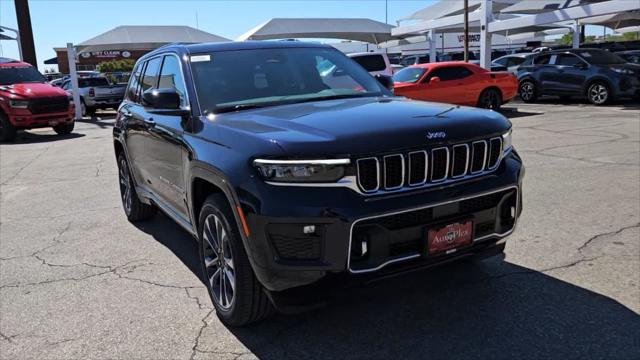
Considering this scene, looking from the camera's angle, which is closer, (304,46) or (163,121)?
(163,121)

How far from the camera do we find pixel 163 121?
14.5ft

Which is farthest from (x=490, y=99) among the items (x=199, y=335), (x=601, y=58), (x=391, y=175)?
(x=199, y=335)

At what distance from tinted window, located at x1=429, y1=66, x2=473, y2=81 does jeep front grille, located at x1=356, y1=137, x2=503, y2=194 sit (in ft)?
41.8

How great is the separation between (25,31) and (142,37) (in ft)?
57.3

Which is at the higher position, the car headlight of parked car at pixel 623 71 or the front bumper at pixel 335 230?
the car headlight of parked car at pixel 623 71

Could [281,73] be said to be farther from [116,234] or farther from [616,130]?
[616,130]

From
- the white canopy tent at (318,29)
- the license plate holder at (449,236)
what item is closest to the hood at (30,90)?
the license plate holder at (449,236)

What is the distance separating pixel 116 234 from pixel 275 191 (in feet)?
11.7

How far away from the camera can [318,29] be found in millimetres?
44781

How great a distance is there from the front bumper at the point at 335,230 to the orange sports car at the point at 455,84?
12.5 meters

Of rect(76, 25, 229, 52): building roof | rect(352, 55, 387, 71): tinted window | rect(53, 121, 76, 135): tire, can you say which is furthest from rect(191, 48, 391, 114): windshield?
rect(76, 25, 229, 52): building roof

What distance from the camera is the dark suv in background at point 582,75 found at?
16.8 m

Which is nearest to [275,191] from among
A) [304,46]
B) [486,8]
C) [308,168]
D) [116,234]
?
[308,168]

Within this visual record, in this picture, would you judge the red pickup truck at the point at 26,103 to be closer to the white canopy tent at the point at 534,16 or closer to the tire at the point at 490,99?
the tire at the point at 490,99
